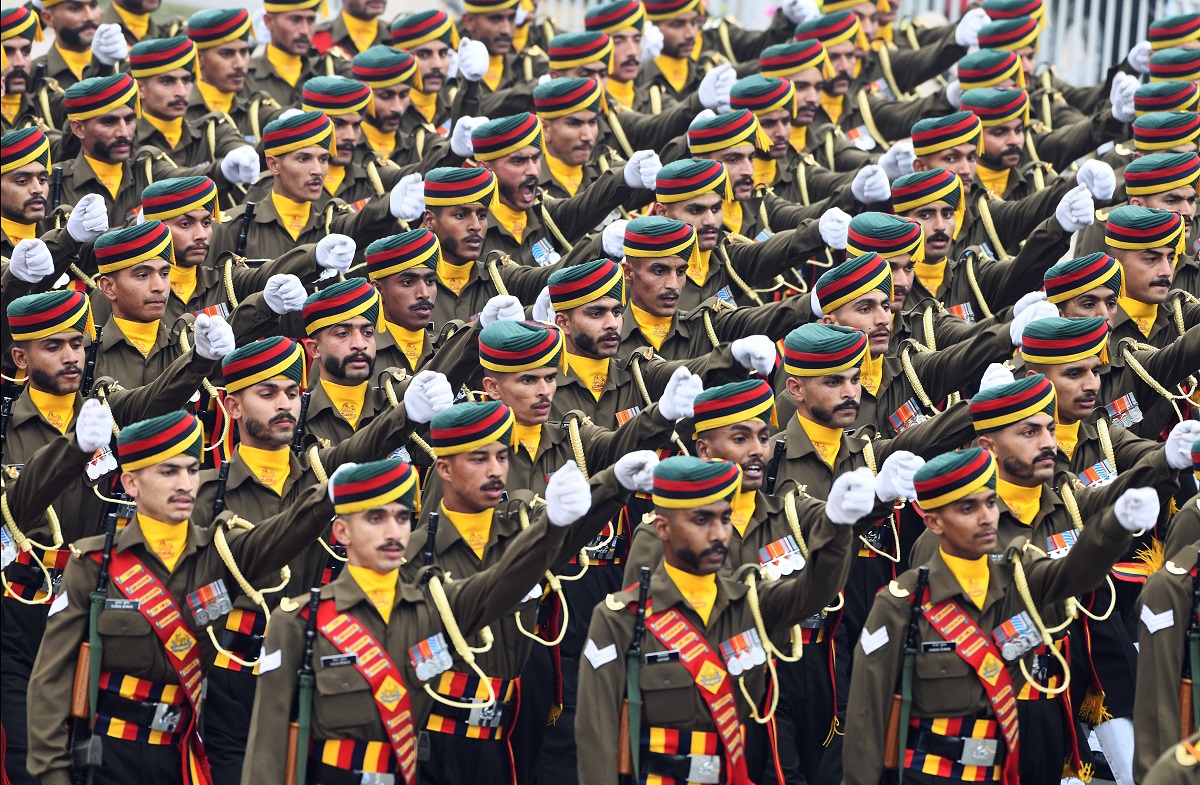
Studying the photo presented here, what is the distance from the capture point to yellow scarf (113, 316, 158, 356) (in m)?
11.8

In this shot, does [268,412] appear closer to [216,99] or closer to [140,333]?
[140,333]

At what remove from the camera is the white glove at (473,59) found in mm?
15164

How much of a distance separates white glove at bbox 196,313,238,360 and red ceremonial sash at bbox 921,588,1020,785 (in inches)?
147

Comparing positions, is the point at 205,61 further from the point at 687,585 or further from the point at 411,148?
the point at 687,585

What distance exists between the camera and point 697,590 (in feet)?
30.2

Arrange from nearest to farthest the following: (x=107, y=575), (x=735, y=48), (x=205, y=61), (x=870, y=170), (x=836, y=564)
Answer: (x=836, y=564), (x=107, y=575), (x=870, y=170), (x=205, y=61), (x=735, y=48)

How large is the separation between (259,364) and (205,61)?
5.37 meters

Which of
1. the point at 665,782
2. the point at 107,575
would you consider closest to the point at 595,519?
the point at 665,782

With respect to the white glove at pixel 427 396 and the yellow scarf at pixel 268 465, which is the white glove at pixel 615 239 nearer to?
the white glove at pixel 427 396

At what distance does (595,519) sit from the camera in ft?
29.6

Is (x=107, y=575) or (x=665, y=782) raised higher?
(x=107, y=575)

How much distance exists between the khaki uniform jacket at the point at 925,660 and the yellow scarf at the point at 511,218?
15.5ft

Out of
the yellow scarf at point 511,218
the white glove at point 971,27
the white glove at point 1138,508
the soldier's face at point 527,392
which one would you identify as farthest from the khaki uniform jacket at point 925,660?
the white glove at point 971,27

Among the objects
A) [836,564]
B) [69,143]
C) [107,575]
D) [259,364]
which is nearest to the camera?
[836,564]
